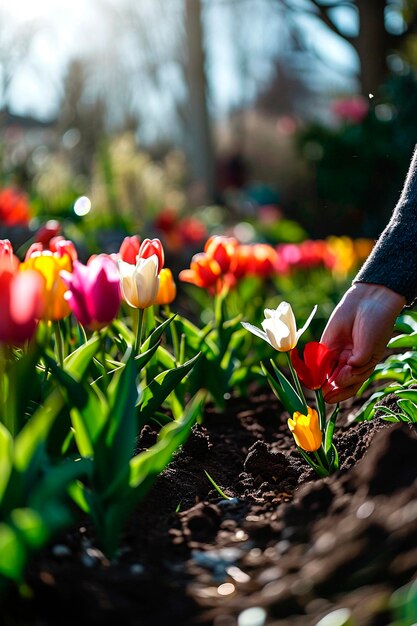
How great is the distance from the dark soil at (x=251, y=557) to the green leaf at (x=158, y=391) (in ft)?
0.64

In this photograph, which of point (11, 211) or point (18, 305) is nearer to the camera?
point (18, 305)

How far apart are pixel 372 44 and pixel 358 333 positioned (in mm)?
8805

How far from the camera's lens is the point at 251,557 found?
1504mm

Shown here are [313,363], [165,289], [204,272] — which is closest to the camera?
[313,363]

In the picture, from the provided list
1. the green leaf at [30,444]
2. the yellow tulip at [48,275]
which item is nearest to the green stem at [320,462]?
the yellow tulip at [48,275]

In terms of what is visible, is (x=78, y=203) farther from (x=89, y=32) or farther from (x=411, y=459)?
(x=89, y=32)

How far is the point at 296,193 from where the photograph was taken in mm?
12641

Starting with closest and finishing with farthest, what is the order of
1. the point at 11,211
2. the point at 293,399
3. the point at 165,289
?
the point at 293,399 → the point at 165,289 → the point at 11,211

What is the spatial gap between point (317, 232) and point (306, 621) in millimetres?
9388

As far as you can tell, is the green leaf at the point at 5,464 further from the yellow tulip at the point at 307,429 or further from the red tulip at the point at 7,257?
the yellow tulip at the point at 307,429

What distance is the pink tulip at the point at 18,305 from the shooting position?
1.22 m

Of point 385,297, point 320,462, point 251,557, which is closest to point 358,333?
point 385,297

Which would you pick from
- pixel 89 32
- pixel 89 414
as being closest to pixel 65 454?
pixel 89 414

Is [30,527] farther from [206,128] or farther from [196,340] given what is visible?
[206,128]
